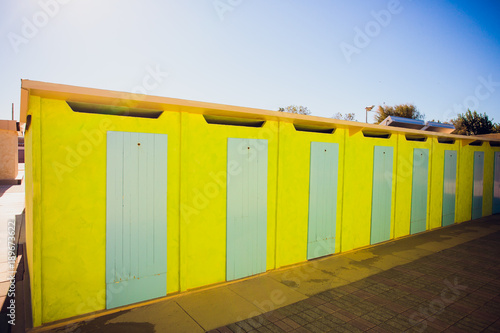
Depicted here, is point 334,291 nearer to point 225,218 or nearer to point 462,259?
point 225,218

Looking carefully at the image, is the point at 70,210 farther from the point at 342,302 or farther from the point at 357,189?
the point at 357,189

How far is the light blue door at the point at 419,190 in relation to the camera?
8.23 meters

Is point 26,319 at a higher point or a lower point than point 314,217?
lower

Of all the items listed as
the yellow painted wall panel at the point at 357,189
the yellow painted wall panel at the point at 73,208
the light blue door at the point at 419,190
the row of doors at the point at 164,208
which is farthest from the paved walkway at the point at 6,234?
the light blue door at the point at 419,190

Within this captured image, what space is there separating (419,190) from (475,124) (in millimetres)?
31429

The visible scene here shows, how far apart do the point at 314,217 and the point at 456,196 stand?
22.0ft

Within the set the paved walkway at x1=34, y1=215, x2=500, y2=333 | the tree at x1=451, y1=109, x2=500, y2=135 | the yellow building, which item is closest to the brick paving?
the paved walkway at x1=34, y1=215, x2=500, y2=333

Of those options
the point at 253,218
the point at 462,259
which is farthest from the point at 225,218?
the point at 462,259

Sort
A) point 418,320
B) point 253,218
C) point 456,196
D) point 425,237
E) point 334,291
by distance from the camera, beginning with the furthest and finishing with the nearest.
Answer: point 456,196 → point 425,237 → point 253,218 → point 334,291 → point 418,320

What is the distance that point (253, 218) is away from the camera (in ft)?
17.2

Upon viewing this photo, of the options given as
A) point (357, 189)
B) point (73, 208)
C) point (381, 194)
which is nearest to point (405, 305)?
point (357, 189)

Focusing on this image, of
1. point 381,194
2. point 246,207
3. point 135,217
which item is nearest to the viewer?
point 135,217

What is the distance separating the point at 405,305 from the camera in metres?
4.27

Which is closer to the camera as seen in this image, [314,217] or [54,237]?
[54,237]
